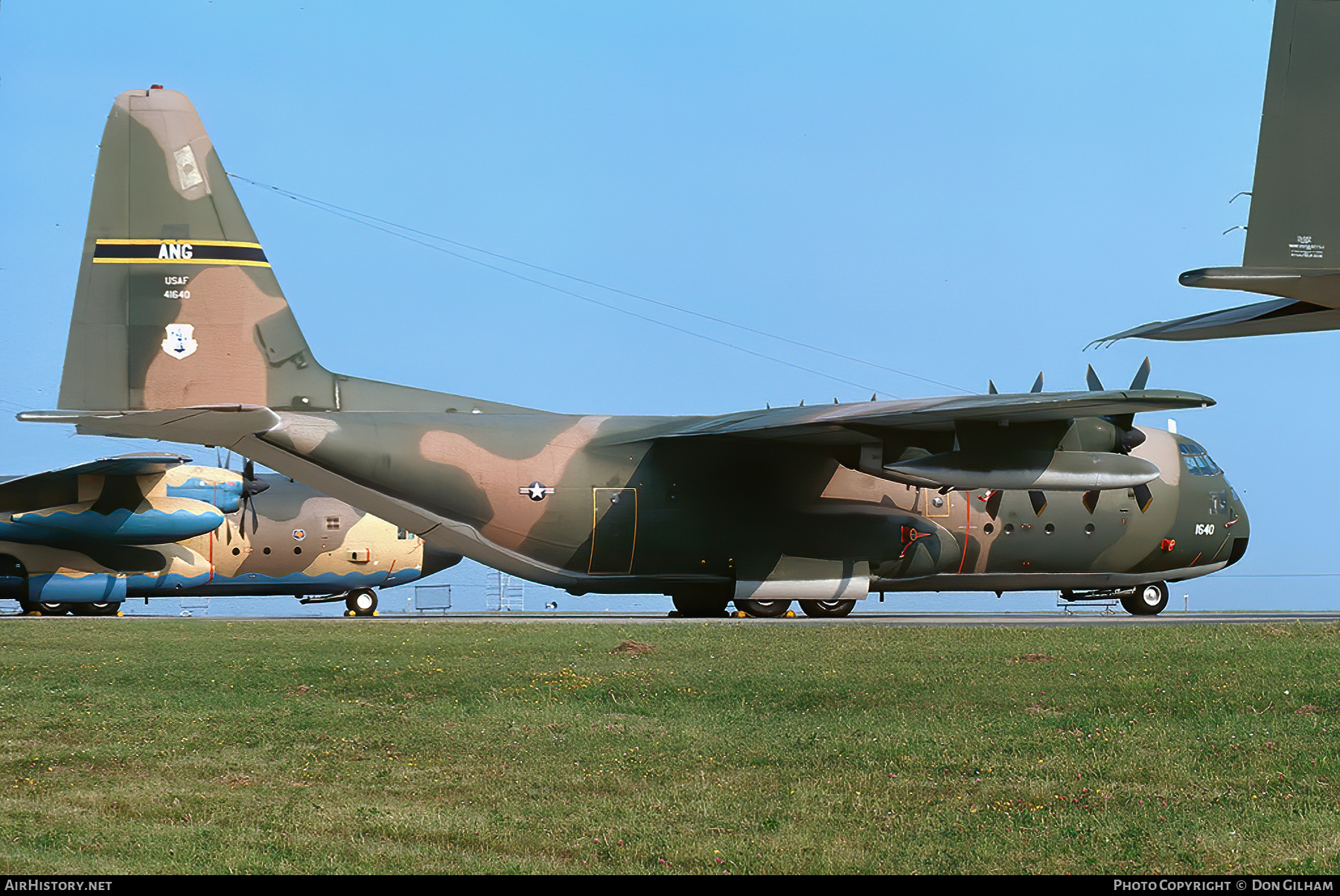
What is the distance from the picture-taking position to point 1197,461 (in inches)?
1176

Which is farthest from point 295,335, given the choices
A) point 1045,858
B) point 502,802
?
point 1045,858

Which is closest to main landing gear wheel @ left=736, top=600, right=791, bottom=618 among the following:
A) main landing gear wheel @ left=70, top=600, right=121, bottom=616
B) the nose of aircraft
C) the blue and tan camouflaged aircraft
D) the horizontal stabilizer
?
the blue and tan camouflaged aircraft

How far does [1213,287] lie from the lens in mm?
10609

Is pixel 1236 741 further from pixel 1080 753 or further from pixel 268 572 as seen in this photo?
pixel 268 572

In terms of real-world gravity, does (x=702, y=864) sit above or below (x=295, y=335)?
below

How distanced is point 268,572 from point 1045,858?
32.6 meters

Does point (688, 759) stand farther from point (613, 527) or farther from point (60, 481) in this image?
point (60, 481)

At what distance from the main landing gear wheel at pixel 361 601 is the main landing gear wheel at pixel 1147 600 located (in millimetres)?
22453

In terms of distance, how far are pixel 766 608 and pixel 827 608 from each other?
2128 millimetres

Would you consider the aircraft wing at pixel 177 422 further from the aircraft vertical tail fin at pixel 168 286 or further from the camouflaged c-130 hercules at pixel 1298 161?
the camouflaged c-130 hercules at pixel 1298 161

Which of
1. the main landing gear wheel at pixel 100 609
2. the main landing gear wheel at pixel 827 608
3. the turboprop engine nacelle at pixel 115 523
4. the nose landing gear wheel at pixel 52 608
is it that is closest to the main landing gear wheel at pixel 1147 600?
the main landing gear wheel at pixel 827 608

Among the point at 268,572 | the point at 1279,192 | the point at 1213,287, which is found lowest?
the point at 268,572

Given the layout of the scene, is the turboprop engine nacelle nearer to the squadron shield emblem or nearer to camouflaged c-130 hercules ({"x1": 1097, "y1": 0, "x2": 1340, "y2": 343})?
the squadron shield emblem
